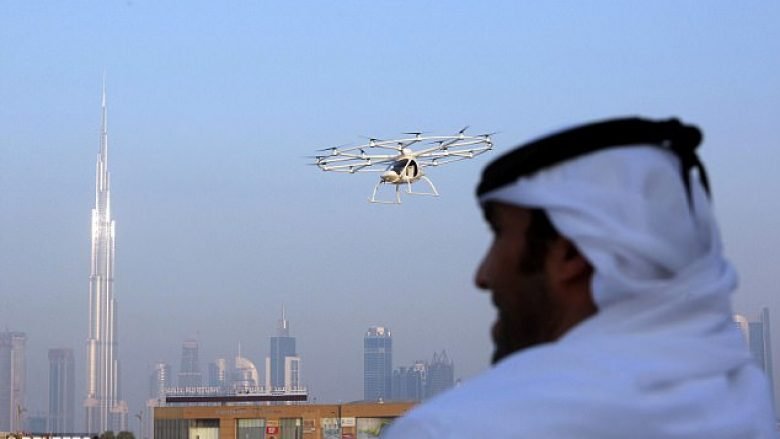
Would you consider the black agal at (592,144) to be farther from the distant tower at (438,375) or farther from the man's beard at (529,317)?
the distant tower at (438,375)

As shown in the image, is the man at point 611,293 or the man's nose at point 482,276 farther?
the man's nose at point 482,276

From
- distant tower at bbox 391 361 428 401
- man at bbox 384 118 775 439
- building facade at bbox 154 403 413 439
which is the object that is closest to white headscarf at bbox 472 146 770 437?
man at bbox 384 118 775 439

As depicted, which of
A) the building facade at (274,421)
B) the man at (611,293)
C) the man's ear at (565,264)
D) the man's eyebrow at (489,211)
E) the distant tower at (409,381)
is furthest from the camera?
the distant tower at (409,381)

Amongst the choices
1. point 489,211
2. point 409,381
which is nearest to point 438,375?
point 409,381

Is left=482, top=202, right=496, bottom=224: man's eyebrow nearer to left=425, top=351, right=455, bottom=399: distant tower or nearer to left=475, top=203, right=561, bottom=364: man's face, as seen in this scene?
left=475, top=203, right=561, bottom=364: man's face

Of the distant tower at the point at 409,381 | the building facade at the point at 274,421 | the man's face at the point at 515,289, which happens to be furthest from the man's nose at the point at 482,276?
the distant tower at the point at 409,381

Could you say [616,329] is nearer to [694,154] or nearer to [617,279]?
[617,279]

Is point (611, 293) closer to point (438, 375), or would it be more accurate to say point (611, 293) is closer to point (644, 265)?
point (644, 265)
